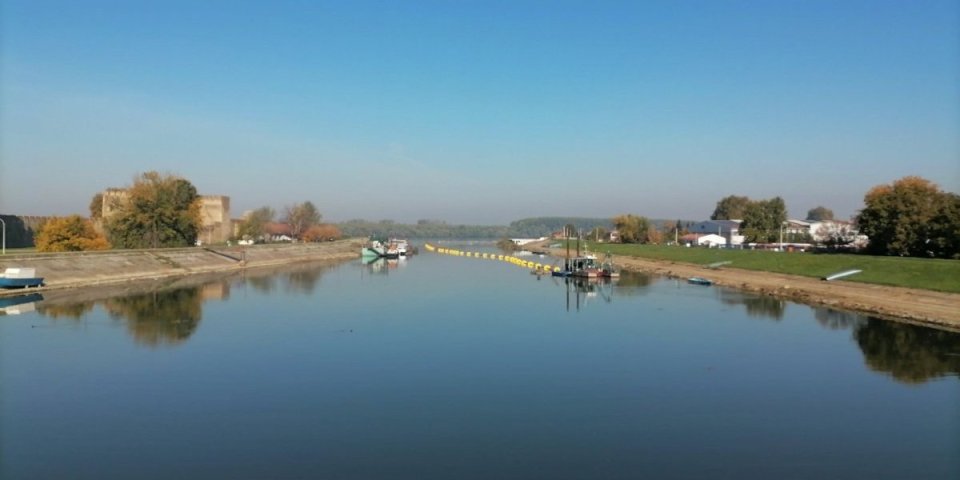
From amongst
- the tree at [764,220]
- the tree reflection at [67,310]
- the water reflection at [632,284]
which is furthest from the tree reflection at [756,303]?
the tree at [764,220]

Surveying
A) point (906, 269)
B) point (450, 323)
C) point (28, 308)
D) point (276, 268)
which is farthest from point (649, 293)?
point (276, 268)

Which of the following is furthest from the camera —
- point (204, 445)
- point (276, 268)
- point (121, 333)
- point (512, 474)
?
point (276, 268)

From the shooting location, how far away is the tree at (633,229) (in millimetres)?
114250

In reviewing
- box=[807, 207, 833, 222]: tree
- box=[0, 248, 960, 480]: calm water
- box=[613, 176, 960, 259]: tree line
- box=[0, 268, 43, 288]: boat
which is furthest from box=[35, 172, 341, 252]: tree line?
box=[807, 207, 833, 222]: tree

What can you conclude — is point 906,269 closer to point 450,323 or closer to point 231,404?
point 450,323

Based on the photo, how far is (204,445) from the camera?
12984 mm

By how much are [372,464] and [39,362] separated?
13.7m

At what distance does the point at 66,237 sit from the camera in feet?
177

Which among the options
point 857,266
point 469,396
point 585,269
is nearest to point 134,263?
point 585,269

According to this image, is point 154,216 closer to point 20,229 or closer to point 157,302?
point 20,229

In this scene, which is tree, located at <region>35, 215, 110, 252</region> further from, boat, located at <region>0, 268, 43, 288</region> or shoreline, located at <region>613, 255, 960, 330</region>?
shoreline, located at <region>613, 255, 960, 330</region>

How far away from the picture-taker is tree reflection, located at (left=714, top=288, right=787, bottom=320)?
34875mm

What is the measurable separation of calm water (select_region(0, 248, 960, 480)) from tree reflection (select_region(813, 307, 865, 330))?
318 millimetres

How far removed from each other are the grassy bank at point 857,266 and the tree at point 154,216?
49.9 meters
